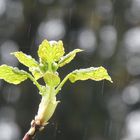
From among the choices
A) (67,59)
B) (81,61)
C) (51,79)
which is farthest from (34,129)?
(81,61)

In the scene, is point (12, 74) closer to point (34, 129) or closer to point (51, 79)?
point (51, 79)

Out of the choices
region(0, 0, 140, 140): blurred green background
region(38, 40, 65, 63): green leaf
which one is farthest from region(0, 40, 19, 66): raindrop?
region(38, 40, 65, 63): green leaf

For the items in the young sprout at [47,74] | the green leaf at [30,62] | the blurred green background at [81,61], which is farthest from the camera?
the blurred green background at [81,61]

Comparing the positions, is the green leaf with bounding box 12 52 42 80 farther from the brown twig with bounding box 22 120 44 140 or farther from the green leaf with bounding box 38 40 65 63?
the brown twig with bounding box 22 120 44 140

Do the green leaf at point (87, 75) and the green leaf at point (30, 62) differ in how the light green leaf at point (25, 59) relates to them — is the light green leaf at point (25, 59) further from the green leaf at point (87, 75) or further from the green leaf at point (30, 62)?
the green leaf at point (87, 75)

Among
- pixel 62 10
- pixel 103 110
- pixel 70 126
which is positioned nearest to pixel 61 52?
pixel 70 126

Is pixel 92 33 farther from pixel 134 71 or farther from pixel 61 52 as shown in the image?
pixel 61 52

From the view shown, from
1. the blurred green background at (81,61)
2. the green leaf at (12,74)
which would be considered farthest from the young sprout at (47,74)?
the blurred green background at (81,61)
